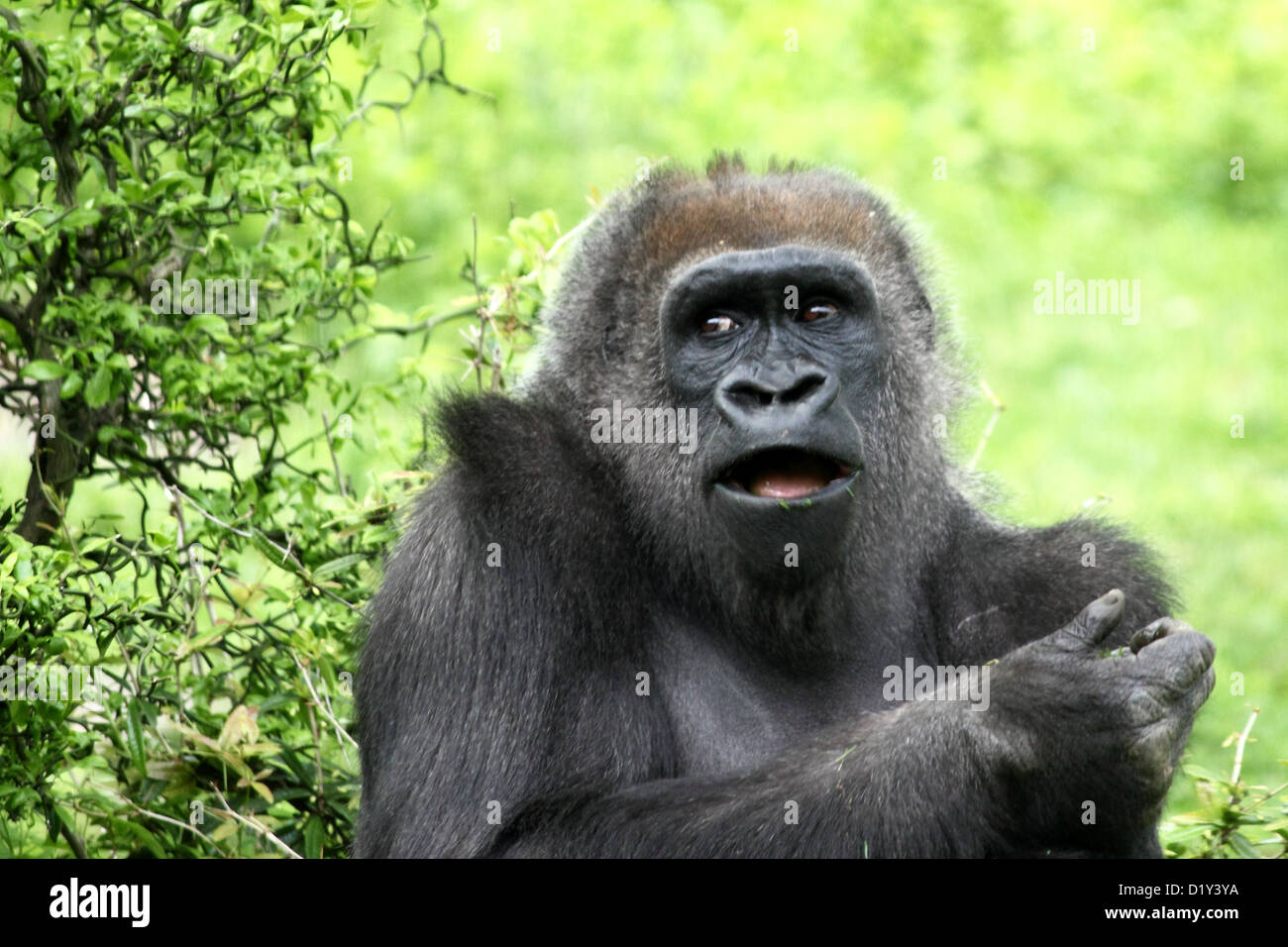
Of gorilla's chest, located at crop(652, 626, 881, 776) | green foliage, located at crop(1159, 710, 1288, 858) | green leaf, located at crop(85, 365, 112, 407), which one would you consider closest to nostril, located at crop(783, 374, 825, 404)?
gorilla's chest, located at crop(652, 626, 881, 776)

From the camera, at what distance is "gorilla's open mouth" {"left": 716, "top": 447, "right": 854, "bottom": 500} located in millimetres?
4934

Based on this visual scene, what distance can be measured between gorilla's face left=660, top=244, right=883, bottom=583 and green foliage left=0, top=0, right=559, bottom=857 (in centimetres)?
111

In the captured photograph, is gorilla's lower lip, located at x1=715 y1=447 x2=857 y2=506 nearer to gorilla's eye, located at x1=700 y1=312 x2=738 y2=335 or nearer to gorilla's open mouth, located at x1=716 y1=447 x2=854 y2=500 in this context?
gorilla's open mouth, located at x1=716 y1=447 x2=854 y2=500

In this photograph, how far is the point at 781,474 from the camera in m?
4.97

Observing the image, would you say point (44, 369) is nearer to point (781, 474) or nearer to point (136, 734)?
point (136, 734)

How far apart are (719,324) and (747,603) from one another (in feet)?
2.75

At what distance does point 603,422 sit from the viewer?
5.29 metres

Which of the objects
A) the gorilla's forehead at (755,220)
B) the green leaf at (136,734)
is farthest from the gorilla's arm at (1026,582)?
the green leaf at (136,734)

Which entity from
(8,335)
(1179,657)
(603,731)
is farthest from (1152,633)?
(8,335)

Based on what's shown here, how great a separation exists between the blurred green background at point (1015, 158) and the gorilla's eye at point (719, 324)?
4767 millimetres

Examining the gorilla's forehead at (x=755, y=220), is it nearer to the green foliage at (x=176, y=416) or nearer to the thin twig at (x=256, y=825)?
the green foliage at (x=176, y=416)

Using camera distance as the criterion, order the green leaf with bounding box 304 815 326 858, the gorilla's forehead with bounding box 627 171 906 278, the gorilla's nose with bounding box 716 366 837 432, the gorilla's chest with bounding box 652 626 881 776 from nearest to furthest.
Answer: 1. the gorilla's nose with bounding box 716 366 837 432
2. the gorilla's chest with bounding box 652 626 881 776
3. the gorilla's forehead with bounding box 627 171 906 278
4. the green leaf with bounding box 304 815 326 858

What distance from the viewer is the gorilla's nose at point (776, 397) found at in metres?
4.81

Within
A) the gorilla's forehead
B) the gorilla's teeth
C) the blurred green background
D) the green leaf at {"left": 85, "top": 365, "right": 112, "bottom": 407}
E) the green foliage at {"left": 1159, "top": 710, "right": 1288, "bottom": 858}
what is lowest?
the green foliage at {"left": 1159, "top": 710, "right": 1288, "bottom": 858}
